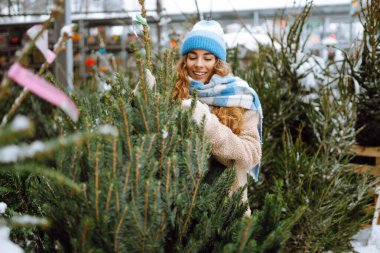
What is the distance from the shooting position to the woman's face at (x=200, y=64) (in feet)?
7.80

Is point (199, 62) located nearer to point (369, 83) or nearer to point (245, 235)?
point (245, 235)


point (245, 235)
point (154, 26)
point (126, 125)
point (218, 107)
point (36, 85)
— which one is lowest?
point (245, 235)

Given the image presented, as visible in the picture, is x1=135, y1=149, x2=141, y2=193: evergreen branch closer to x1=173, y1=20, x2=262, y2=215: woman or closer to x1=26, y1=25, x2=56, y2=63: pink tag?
x1=26, y1=25, x2=56, y2=63: pink tag

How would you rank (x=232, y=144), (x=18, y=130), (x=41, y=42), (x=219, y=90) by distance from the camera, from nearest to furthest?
(x=18, y=130) → (x=41, y=42) → (x=232, y=144) → (x=219, y=90)

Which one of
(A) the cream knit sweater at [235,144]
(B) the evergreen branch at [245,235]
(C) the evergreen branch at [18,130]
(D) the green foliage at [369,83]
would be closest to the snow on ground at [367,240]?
(D) the green foliage at [369,83]

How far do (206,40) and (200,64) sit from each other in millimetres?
132

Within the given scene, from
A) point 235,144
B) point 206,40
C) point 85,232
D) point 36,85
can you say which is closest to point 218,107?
point 206,40

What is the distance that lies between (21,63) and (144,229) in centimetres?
52

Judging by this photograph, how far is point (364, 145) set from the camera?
367cm

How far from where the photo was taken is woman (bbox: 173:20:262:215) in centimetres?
213

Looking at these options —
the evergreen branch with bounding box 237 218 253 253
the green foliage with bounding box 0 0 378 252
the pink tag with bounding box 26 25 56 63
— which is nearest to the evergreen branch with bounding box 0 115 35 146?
the green foliage with bounding box 0 0 378 252

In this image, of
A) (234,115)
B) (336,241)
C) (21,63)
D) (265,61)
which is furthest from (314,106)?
(21,63)

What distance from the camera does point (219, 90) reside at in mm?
2305

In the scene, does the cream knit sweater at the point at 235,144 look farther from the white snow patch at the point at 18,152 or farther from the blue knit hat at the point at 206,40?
the white snow patch at the point at 18,152
